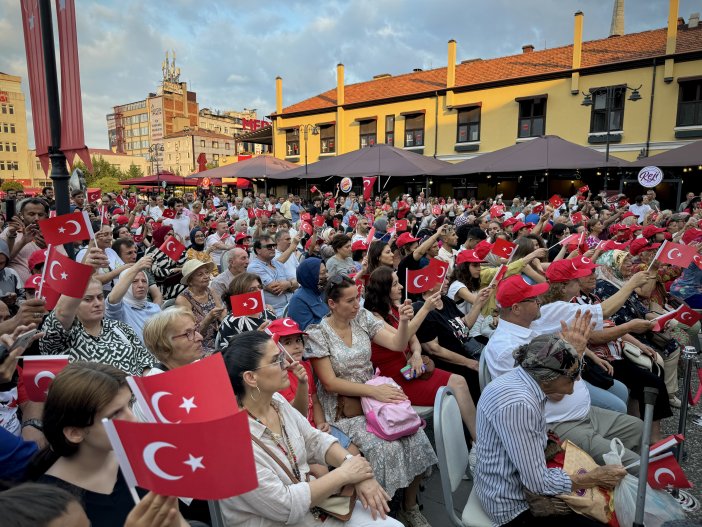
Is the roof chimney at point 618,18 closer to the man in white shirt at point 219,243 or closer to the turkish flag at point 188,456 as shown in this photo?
the man in white shirt at point 219,243

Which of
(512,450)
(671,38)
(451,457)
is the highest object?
(671,38)

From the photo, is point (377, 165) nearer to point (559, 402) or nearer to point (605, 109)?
point (605, 109)

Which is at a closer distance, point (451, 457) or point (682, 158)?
point (451, 457)

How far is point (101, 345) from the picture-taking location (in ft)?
10.6

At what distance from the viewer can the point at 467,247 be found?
688 centimetres

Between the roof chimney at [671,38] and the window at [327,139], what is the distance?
60.8 feet

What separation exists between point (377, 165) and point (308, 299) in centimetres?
1288

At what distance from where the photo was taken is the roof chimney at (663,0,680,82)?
18.9 meters

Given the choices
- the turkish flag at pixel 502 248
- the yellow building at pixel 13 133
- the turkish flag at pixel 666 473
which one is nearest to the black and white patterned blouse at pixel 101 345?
the turkish flag at pixel 666 473

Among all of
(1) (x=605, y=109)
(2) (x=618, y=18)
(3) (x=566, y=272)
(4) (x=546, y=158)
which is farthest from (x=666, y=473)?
(2) (x=618, y=18)

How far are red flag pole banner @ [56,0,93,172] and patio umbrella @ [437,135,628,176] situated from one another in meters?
13.3

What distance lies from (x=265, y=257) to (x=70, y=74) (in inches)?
118

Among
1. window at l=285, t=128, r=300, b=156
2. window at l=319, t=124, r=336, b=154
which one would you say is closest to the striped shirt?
window at l=319, t=124, r=336, b=154

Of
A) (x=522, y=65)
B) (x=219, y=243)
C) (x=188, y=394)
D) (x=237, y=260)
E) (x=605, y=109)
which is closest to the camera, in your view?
(x=188, y=394)
